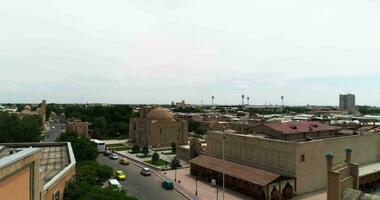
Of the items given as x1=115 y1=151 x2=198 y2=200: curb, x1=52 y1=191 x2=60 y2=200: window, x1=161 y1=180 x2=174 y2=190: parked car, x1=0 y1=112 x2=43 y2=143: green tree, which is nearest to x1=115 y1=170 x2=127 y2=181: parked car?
x1=115 y1=151 x2=198 y2=200: curb

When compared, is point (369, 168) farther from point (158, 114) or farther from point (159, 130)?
point (158, 114)

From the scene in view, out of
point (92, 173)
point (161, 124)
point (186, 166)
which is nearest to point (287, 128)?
point (186, 166)

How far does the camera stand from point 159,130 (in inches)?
3263

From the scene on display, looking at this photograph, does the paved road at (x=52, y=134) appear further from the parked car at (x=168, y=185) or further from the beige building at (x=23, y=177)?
the beige building at (x=23, y=177)

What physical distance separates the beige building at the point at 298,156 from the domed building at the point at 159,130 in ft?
98.0

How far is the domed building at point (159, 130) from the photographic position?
270ft

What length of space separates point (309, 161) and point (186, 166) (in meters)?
23.1

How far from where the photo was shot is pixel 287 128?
5216 centimetres

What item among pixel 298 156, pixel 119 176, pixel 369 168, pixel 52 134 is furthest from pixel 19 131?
pixel 369 168

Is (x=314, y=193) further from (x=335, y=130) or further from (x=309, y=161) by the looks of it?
(x=335, y=130)

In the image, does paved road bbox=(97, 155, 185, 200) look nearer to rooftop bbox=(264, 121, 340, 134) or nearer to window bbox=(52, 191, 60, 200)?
rooftop bbox=(264, 121, 340, 134)

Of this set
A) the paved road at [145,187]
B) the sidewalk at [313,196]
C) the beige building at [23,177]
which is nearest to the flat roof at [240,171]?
the sidewalk at [313,196]

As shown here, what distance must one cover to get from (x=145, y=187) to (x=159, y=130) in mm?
36466

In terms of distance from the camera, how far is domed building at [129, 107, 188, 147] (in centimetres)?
8231
